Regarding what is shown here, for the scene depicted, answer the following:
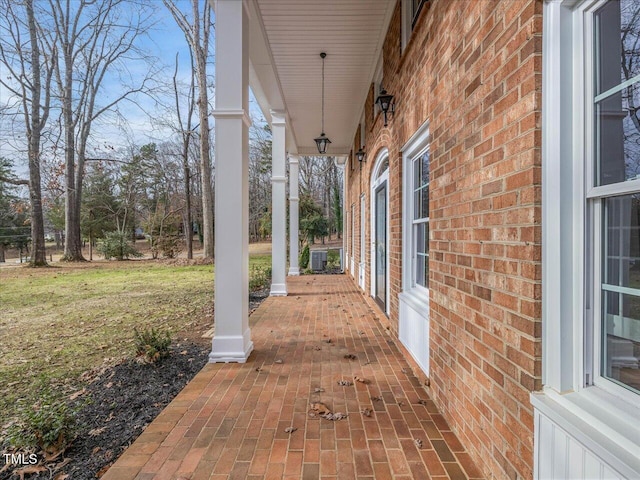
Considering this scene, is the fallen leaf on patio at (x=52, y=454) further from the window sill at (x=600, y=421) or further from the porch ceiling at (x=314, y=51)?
the porch ceiling at (x=314, y=51)

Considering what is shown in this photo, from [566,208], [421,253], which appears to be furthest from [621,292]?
[421,253]

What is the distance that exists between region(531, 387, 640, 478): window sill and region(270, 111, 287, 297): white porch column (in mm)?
5830

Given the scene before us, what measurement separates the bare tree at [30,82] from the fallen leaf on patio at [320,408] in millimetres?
13678

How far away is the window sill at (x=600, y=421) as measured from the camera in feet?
3.13

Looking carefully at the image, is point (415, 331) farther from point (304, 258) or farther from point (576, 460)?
point (304, 258)

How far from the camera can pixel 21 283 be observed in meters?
9.72

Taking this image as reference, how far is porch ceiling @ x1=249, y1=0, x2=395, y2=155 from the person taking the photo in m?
4.00

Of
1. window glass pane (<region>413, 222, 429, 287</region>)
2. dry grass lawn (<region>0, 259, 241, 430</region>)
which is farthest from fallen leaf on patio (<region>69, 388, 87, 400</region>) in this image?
window glass pane (<region>413, 222, 429, 287</region>)

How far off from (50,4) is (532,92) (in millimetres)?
17433

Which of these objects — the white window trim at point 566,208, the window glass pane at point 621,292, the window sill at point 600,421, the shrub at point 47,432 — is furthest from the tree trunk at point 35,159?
the window sill at point 600,421

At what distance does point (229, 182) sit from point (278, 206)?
12.0ft

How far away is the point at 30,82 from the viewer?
12.4 m

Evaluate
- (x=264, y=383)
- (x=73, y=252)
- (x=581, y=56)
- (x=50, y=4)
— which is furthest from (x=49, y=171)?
(x=581, y=56)

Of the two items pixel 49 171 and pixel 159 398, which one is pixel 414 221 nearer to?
pixel 159 398
